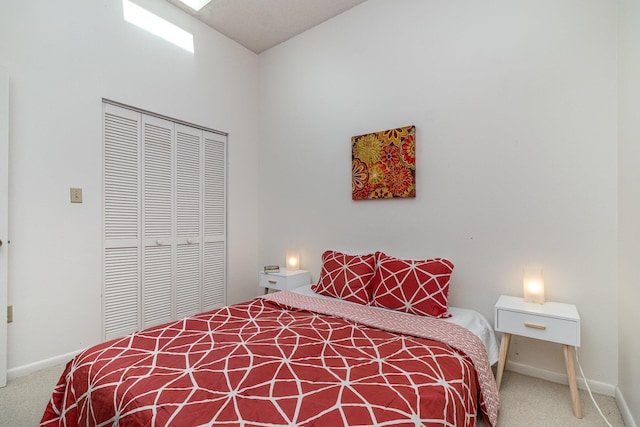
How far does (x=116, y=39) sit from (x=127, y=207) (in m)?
1.35

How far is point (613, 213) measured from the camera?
186 cm

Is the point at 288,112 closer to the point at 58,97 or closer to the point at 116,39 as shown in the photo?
the point at 116,39

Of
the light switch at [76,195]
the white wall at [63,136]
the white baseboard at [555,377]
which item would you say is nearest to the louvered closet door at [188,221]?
the white wall at [63,136]

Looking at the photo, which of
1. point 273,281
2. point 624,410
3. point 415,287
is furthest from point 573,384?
point 273,281

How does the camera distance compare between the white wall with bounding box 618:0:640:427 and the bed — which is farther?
the white wall with bounding box 618:0:640:427

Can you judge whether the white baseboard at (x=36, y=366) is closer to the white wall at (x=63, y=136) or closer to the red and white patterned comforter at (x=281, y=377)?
the white wall at (x=63, y=136)

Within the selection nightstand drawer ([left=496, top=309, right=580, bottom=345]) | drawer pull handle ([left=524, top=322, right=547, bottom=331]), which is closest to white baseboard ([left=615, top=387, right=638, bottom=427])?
nightstand drawer ([left=496, top=309, right=580, bottom=345])

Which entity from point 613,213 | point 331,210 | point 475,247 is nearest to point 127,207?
point 331,210

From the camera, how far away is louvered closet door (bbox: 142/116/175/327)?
8.99 feet

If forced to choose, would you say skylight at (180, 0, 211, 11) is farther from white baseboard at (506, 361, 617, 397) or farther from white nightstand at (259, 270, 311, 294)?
white baseboard at (506, 361, 617, 397)

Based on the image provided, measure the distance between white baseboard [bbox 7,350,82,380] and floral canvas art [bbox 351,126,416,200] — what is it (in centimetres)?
252

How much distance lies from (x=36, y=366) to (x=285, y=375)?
208cm

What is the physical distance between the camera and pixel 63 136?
2.28m

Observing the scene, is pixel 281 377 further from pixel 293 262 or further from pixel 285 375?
pixel 293 262
